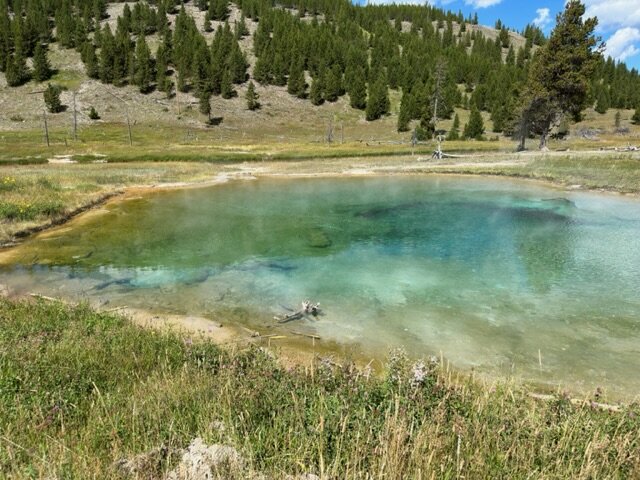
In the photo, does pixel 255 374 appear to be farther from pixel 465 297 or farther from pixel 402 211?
pixel 402 211

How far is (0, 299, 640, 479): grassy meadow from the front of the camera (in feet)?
12.7

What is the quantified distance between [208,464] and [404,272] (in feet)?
38.8

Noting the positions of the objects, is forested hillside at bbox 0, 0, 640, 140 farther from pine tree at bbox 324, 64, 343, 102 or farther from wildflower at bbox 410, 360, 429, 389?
wildflower at bbox 410, 360, 429, 389

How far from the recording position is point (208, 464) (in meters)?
3.83

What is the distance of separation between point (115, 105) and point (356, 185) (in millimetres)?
91667

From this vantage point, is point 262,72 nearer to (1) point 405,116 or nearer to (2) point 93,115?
(1) point 405,116

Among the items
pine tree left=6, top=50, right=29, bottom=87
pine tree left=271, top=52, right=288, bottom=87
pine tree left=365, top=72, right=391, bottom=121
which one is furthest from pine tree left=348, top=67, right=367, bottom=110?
pine tree left=6, top=50, right=29, bottom=87

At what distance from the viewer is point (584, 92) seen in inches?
2195

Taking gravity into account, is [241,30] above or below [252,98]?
above

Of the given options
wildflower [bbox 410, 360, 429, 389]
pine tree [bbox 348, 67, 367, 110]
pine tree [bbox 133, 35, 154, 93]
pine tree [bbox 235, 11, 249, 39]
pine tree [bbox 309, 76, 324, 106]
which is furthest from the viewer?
pine tree [bbox 235, 11, 249, 39]

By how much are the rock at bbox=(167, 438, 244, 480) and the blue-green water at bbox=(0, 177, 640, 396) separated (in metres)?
5.83

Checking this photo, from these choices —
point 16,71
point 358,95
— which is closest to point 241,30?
point 358,95

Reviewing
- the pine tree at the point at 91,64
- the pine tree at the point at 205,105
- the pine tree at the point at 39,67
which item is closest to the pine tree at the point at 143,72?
the pine tree at the point at 91,64

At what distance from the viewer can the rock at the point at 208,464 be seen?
3.72m
